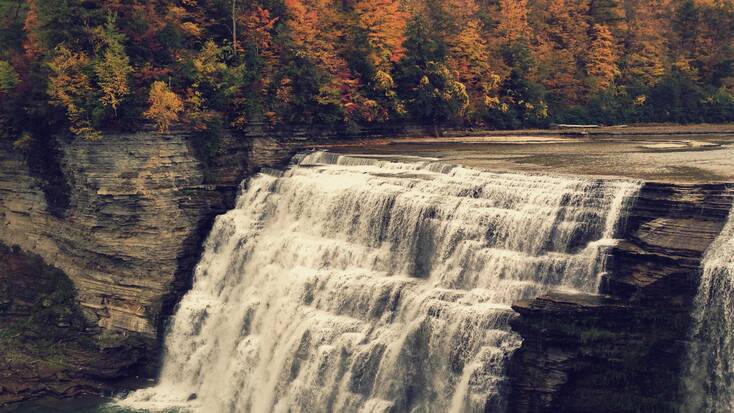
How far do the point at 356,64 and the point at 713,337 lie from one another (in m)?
36.1

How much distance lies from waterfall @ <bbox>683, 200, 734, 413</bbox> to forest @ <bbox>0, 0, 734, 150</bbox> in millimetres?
28051

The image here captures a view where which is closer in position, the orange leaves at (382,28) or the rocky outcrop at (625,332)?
the rocky outcrop at (625,332)

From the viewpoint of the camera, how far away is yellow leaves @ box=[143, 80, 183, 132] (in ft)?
142

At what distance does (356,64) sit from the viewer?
2266 inches

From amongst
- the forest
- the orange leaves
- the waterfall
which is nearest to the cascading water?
the waterfall

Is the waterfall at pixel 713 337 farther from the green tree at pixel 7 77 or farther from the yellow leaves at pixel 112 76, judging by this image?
the green tree at pixel 7 77

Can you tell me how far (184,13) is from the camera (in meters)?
48.1

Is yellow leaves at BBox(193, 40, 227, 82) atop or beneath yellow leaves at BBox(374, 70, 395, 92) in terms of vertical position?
beneath

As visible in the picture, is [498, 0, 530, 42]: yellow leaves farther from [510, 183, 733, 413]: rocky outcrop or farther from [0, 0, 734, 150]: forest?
[510, 183, 733, 413]: rocky outcrop

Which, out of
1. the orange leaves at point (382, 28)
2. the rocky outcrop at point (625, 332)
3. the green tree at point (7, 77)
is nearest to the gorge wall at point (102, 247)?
the green tree at point (7, 77)

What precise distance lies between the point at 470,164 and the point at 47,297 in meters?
22.8

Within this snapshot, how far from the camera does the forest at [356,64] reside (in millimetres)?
44094

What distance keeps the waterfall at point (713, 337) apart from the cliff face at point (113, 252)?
25739 millimetres

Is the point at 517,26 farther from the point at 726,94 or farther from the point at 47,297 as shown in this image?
the point at 47,297
